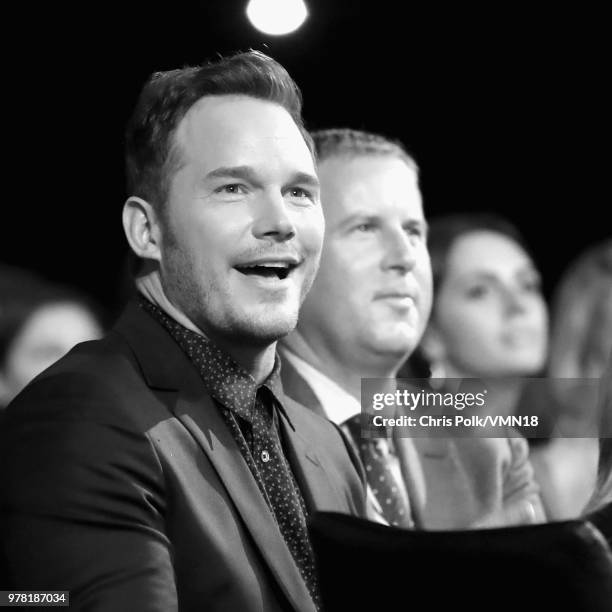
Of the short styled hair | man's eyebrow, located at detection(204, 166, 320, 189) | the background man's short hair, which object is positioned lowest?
man's eyebrow, located at detection(204, 166, 320, 189)

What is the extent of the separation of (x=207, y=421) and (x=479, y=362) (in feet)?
3.13

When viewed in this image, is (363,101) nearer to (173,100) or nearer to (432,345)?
(432,345)

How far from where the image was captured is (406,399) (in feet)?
5.97

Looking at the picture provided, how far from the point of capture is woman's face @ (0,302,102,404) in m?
2.47

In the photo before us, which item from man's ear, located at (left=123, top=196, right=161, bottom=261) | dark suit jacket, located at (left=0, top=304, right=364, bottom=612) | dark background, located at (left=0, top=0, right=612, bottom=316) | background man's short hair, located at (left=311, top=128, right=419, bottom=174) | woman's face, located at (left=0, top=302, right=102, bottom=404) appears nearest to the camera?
dark suit jacket, located at (left=0, top=304, right=364, bottom=612)

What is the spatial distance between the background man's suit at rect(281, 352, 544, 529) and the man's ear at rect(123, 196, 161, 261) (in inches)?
18.0

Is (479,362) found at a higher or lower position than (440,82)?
lower

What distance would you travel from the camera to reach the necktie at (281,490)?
53.1 inches

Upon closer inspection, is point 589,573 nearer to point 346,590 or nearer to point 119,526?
point 346,590

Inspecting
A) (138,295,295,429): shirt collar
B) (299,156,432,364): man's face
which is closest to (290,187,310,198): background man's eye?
(138,295,295,429): shirt collar

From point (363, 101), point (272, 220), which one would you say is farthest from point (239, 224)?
point (363, 101)

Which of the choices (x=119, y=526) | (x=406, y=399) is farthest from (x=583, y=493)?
(x=119, y=526)

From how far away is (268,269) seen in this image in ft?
4.63

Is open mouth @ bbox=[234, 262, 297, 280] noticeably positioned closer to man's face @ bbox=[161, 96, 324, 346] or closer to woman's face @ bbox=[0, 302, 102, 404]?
man's face @ bbox=[161, 96, 324, 346]
